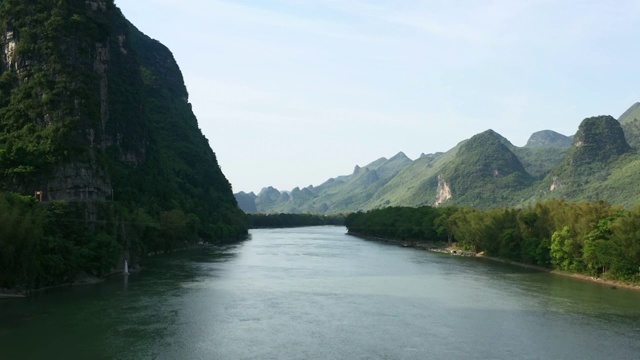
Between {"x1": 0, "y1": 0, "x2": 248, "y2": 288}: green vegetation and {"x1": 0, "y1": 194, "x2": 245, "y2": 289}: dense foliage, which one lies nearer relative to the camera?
{"x1": 0, "y1": 194, "x2": 245, "y2": 289}: dense foliage

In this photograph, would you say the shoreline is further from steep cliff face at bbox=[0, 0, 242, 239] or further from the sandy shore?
steep cliff face at bbox=[0, 0, 242, 239]

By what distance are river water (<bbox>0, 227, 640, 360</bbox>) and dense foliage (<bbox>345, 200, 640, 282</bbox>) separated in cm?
433

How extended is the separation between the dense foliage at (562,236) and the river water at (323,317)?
4.33 meters

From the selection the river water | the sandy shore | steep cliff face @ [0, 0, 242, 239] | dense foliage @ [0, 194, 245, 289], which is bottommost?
the river water

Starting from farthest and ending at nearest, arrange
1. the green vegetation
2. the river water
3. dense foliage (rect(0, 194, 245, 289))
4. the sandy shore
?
the sandy shore → the green vegetation → dense foliage (rect(0, 194, 245, 289)) → the river water

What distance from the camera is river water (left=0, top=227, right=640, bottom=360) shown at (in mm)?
42625

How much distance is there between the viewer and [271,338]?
4559 centimetres

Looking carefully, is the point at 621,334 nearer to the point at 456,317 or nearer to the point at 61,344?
the point at 456,317

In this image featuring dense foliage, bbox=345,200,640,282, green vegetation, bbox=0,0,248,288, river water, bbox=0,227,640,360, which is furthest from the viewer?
dense foliage, bbox=345,200,640,282

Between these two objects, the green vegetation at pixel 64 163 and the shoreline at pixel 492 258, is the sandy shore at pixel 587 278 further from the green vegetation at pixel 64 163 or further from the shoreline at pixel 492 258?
the green vegetation at pixel 64 163

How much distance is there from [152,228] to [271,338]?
2749 inches

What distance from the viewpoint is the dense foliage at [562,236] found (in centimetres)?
7412

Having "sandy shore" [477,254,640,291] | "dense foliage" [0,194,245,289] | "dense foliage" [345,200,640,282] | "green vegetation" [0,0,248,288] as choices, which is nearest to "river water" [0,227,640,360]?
"sandy shore" [477,254,640,291]

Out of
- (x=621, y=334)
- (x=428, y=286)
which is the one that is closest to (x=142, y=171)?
(x=428, y=286)
